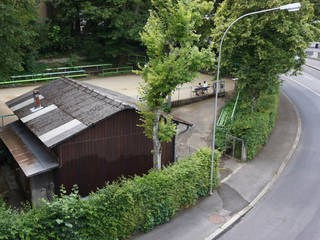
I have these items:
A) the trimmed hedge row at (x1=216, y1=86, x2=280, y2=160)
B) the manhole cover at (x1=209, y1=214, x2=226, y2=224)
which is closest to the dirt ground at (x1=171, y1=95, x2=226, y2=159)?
the trimmed hedge row at (x1=216, y1=86, x2=280, y2=160)

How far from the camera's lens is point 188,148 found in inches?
854

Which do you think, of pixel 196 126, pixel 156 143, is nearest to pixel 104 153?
pixel 156 143

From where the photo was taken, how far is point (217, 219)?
14.6 meters

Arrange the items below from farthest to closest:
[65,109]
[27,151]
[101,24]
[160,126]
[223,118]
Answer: [101,24]
[223,118]
[65,109]
[27,151]
[160,126]

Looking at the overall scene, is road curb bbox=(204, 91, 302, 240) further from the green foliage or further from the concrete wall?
the concrete wall

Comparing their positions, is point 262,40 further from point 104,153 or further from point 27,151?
point 27,151

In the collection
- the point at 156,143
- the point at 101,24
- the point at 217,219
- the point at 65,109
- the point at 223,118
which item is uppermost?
the point at 101,24

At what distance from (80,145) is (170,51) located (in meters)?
5.66

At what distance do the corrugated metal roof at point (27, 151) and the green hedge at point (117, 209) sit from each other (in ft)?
6.68

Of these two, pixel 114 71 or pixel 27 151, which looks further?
pixel 114 71

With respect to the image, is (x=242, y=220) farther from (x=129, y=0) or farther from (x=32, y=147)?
(x=129, y=0)

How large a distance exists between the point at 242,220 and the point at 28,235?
361 inches

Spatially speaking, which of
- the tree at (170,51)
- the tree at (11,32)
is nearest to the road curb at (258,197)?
the tree at (170,51)

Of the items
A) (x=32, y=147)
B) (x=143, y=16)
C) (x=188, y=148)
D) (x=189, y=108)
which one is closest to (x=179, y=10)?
(x=32, y=147)
